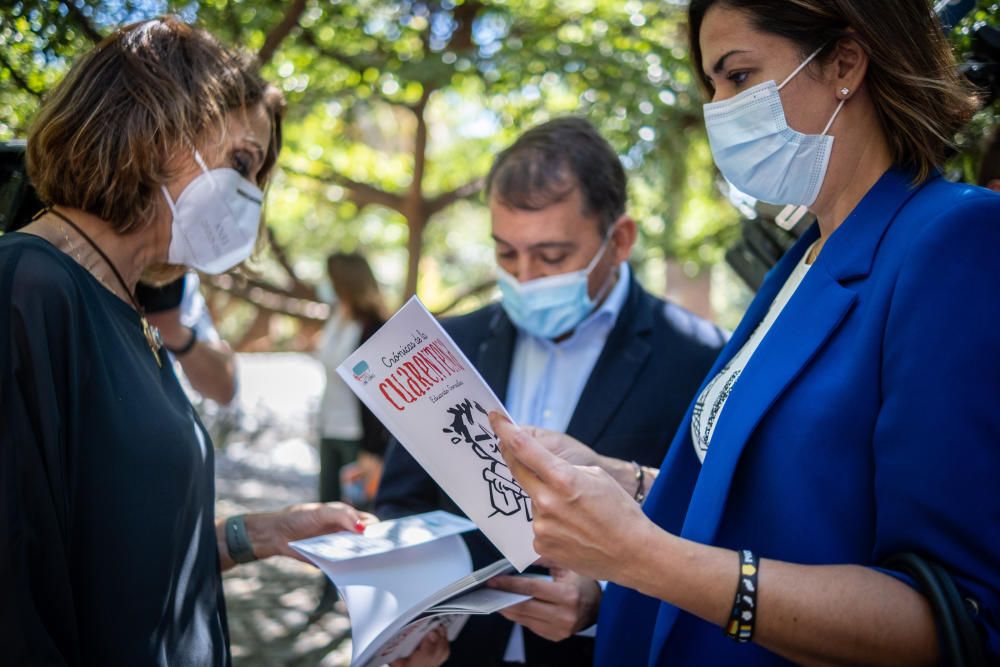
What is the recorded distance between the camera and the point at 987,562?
1178 millimetres

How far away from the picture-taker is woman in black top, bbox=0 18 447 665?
1.45 meters

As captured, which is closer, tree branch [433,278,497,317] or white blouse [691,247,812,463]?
white blouse [691,247,812,463]

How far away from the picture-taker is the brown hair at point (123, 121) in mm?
1762

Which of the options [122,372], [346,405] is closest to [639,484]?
[122,372]

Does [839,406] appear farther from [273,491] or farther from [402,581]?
[273,491]

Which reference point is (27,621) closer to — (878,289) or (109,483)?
(109,483)

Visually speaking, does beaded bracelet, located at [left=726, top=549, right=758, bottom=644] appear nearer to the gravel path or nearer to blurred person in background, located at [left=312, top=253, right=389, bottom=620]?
the gravel path

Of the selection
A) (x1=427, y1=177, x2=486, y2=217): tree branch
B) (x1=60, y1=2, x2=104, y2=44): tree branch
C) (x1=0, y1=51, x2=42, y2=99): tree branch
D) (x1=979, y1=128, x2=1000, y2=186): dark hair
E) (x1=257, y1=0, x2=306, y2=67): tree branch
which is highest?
(x1=257, y1=0, x2=306, y2=67): tree branch

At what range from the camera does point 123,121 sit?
1793 millimetres

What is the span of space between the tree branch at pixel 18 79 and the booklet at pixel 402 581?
5.42ft

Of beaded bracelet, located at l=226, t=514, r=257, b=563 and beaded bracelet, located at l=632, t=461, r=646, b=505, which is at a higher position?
beaded bracelet, located at l=632, t=461, r=646, b=505

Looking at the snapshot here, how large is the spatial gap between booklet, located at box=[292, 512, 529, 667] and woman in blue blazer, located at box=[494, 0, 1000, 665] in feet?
1.40

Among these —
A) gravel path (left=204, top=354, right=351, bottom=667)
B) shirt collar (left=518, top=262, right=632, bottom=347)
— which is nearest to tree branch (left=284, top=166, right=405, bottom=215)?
gravel path (left=204, top=354, right=351, bottom=667)

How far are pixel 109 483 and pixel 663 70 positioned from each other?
12.4ft
